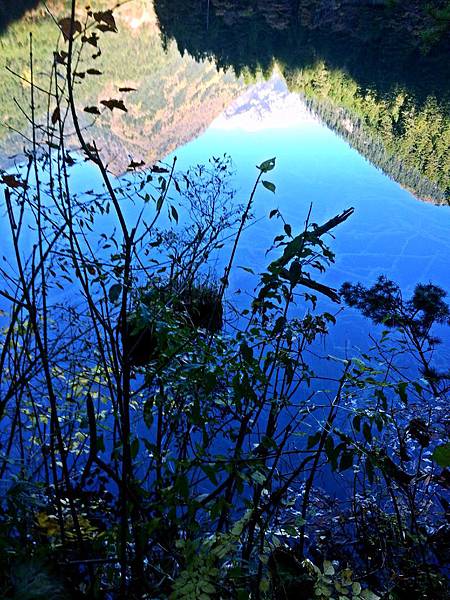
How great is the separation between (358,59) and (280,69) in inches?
127

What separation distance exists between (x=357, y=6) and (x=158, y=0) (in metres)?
14.4

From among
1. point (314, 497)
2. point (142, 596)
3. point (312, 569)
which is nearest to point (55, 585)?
point (142, 596)

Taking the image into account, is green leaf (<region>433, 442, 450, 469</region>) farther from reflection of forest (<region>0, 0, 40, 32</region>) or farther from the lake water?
reflection of forest (<region>0, 0, 40, 32</region>)

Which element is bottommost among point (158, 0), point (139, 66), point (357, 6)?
point (139, 66)

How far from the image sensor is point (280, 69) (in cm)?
2116

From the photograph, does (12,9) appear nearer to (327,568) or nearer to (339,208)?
(339,208)

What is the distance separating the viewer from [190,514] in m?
1.21

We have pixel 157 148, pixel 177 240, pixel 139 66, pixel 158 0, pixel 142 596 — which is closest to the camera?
pixel 142 596

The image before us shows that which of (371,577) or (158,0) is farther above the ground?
(158,0)

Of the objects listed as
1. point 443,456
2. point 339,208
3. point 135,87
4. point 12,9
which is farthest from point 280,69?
point 443,456

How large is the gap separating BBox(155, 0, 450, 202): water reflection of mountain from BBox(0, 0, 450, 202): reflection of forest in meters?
0.05

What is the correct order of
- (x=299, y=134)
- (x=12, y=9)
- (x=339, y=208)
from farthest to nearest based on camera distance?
(x=12, y=9)
(x=299, y=134)
(x=339, y=208)

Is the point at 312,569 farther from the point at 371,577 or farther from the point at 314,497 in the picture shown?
the point at 314,497

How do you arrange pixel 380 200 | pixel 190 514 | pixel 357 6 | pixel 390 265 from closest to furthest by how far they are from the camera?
pixel 190 514 → pixel 390 265 → pixel 380 200 → pixel 357 6
